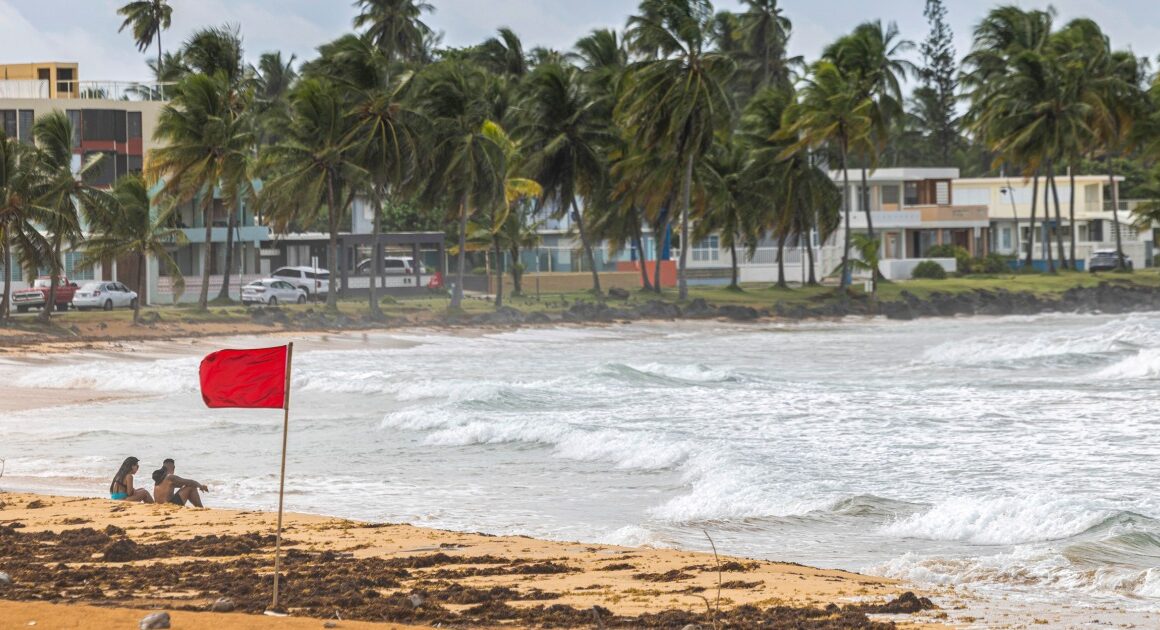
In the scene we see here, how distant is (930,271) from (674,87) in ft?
65.8

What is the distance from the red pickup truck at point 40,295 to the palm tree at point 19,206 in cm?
466

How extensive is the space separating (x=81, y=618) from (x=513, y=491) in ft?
26.4

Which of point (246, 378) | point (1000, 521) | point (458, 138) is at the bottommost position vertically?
point (1000, 521)

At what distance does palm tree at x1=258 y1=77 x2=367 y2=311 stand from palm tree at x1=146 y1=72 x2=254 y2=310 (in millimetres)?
1197

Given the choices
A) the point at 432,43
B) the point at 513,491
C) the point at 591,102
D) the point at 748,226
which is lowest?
the point at 513,491

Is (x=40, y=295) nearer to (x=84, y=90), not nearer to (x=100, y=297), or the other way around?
(x=100, y=297)

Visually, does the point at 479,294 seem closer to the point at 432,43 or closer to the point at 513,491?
the point at 432,43

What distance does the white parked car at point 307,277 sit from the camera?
54.6 m

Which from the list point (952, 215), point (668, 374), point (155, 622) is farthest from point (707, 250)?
point (155, 622)

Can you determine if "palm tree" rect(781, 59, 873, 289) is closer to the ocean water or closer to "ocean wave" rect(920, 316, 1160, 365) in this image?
"ocean wave" rect(920, 316, 1160, 365)

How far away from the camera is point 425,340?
44.8 metres

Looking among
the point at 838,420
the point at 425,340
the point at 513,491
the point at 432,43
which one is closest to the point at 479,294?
the point at 425,340

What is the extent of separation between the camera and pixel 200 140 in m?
45.9

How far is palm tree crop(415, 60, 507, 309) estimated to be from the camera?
48.7 meters
